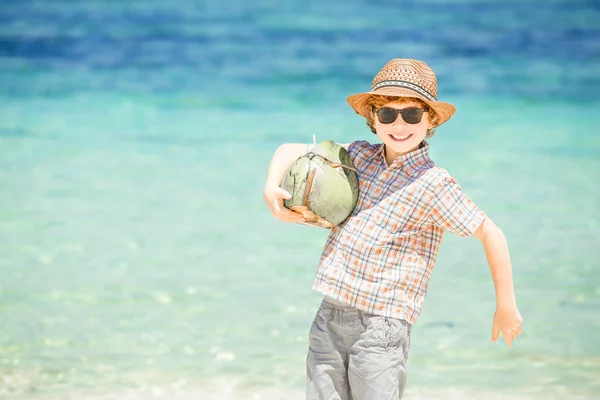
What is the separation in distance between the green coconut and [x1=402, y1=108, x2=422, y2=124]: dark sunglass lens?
0.22 m

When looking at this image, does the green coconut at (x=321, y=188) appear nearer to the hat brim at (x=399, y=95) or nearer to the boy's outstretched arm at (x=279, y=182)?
the boy's outstretched arm at (x=279, y=182)

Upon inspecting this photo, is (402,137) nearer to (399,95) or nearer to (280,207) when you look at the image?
(399,95)

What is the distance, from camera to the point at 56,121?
10.2 m

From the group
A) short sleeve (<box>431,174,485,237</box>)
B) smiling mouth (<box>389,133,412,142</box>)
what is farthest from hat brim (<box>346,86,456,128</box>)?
short sleeve (<box>431,174,485,237</box>)

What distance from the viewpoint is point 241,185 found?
8.07m

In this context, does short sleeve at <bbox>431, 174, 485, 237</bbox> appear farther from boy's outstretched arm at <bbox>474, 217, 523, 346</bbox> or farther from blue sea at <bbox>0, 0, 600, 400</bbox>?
blue sea at <bbox>0, 0, 600, 400</bbox>

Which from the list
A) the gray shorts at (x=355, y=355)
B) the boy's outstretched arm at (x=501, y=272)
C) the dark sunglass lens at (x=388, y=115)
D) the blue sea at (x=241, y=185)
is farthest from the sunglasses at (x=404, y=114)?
the blue sea at (x=241, y=185)

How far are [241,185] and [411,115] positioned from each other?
553 cm

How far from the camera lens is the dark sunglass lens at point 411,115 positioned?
Answer: 2602 mm

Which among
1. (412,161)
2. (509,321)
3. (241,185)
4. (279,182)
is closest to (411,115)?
(412,161)

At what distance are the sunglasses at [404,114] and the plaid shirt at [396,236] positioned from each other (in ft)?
0.33

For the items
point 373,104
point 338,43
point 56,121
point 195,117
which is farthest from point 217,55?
point 373,104

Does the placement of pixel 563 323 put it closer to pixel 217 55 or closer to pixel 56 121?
pixel 56 121

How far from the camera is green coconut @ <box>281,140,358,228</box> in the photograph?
8.41ft
